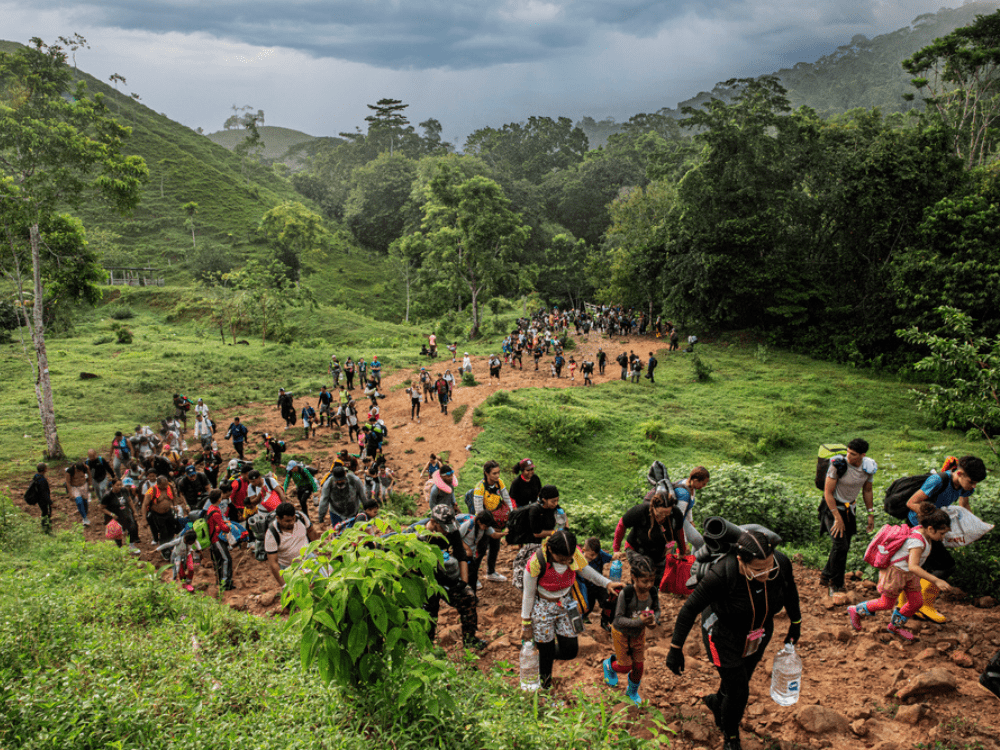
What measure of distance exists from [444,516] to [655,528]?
188 centimetres

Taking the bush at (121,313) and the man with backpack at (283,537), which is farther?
the bush at (121,313)

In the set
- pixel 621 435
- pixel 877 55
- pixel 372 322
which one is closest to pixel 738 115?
pixel 621 435

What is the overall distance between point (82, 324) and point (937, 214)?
4305cm

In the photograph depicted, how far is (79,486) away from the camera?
9.80m

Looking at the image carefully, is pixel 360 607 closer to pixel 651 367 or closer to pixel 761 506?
pixel 761 506

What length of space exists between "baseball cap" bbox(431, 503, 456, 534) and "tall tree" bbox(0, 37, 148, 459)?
12.9m

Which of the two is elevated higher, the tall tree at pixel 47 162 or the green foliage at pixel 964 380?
the tall tree at pixel 47 162

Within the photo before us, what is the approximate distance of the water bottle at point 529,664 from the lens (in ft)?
13.6

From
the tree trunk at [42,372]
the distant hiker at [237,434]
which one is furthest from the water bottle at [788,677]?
the tree trunk at [42,372]

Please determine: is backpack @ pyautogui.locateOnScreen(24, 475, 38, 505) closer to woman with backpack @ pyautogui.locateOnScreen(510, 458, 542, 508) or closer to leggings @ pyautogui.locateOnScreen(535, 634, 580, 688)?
woman with backpack @ pyautogui.locateOnScreen(510, 458, 542, 508)

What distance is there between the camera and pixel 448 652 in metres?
4.96

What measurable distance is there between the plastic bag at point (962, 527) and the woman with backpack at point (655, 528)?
211 cm

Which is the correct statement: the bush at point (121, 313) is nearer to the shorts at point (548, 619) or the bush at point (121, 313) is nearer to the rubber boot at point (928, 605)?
the shorts at point (548, 619)

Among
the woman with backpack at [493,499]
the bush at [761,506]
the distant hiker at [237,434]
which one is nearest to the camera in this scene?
the woman with backpack at [493,499]
